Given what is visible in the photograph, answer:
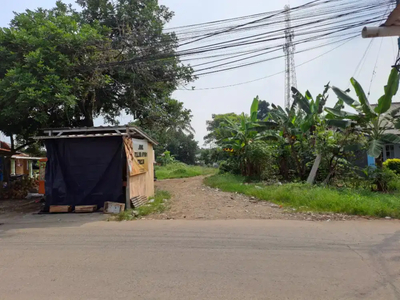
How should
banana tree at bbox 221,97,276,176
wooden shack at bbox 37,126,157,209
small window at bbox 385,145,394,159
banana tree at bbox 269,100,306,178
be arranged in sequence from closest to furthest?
wooden shack at bbox 37,126,157,209
banana tree at bbox 269,100,306,178
banana tree at bbox 221,97,276,176
small window at bbox 385,145,394,159

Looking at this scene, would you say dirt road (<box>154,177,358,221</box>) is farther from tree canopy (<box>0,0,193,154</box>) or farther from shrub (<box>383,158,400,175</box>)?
shrub (<box>383,158,400,175</box>)

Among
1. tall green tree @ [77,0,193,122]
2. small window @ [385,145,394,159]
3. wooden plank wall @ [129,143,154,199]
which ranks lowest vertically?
wooden plank wall @ [129,143,154,199]

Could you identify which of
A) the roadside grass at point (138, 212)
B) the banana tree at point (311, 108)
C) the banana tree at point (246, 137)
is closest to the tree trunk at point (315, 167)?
the banana tree at point (311, 108)

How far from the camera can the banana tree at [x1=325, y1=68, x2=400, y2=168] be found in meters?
10.6

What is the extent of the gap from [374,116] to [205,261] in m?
9.34

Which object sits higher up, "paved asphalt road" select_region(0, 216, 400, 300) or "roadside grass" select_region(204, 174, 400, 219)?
"roadside grass" select_region(204, 174, 400, 219)

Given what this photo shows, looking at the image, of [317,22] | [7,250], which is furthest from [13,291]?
[317,22]

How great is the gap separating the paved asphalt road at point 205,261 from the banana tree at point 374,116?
15.9ft

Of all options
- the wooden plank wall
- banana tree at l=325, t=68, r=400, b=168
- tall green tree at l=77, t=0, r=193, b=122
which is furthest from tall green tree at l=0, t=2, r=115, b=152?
banana tree at l=325, t=68, r=400, b=168

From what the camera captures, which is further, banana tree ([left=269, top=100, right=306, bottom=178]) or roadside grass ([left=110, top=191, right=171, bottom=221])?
banana tree ([left=269, top=100, right=306, bottom=178])

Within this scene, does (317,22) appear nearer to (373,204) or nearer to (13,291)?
(373,204)

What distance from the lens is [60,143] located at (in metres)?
10.0

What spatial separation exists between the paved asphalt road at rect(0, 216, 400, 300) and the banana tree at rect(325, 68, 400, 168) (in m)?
4.84

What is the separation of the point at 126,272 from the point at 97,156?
606 centimetres
